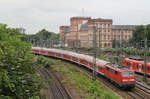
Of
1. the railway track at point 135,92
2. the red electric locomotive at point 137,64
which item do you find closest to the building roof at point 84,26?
the red electric locomotive at point 137,64

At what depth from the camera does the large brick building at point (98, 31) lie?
3081 inches

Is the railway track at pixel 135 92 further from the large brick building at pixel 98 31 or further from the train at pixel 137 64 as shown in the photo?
the large brick building at pixel 98 31

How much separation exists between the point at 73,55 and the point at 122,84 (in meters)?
22.2

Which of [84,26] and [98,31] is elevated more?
[84,26]

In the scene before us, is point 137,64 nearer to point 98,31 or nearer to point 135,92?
point 135,92

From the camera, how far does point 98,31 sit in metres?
78.5

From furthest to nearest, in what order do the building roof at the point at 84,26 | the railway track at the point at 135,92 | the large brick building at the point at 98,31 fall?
the building roof at the point at 84,26
the large brick building at the point at 98,31
the railway track at the point at 135,92

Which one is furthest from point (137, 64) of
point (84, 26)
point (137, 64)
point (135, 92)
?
point (84, 26)

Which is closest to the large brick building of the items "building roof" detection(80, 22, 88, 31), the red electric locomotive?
"building roof" detection(80, 22, 88, 31)

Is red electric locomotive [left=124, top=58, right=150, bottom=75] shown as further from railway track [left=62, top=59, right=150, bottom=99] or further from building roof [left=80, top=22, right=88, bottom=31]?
building roof [left=80, top=22, right=88, bottom=31]

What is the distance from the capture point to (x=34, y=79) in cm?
602

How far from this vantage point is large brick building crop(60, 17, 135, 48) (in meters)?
78.2

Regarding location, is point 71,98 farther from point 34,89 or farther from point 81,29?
point 81,29

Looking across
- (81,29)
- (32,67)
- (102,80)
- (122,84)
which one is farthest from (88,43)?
(32,67)
